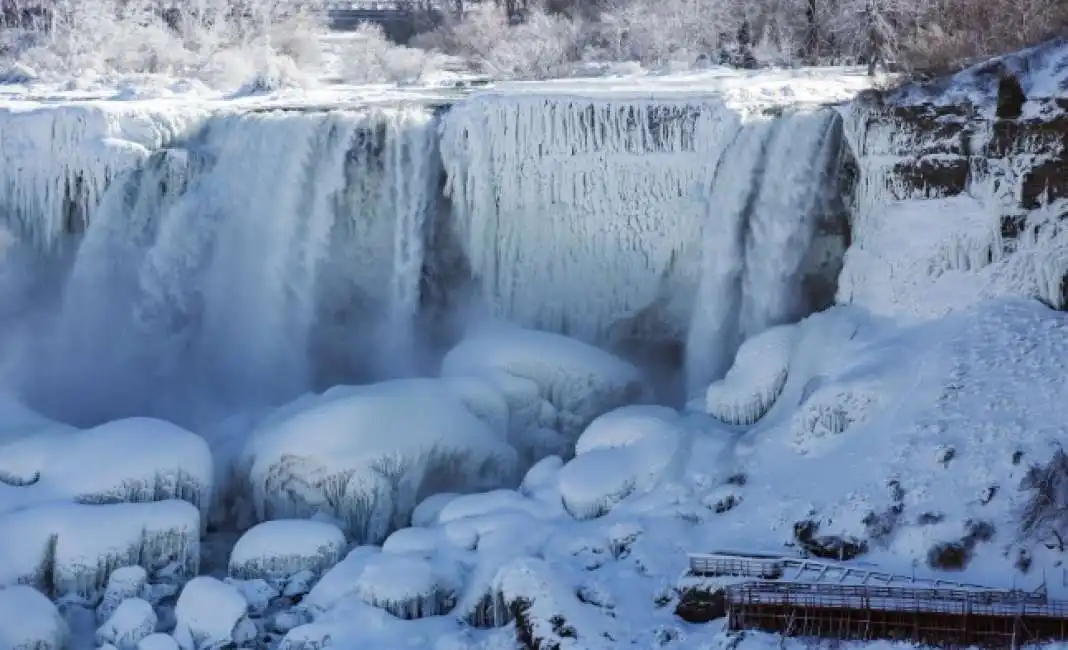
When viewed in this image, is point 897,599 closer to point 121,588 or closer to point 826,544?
point 826,544

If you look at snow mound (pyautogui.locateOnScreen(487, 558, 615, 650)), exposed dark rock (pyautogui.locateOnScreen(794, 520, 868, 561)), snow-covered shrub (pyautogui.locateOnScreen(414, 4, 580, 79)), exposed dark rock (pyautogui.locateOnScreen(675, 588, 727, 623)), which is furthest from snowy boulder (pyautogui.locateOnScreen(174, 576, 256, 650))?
snow-covered shrub (pyautogui.locateOnScreen(414, 4, 580, 79))

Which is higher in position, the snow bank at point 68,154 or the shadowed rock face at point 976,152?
the shadowed rock face at point 976,152

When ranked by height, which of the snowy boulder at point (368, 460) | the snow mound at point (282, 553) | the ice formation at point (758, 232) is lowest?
the snow mound at point (282, 553)

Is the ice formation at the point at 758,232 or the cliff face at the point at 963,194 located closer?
the cliff face at the point at 963,194

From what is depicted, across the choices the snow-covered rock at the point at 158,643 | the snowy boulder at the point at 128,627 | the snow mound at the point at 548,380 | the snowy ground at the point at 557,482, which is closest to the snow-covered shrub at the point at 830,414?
the snowy ground at the point at 557,482

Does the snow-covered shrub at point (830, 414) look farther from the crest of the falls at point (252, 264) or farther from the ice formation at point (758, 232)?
the crest of the falls at point (252, 264)

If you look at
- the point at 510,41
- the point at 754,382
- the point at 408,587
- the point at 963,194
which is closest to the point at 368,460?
the point at 408,587

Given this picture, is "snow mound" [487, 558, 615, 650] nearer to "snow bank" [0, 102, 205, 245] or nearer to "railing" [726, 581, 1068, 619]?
"railing" [726, 581, 1068, 619]
